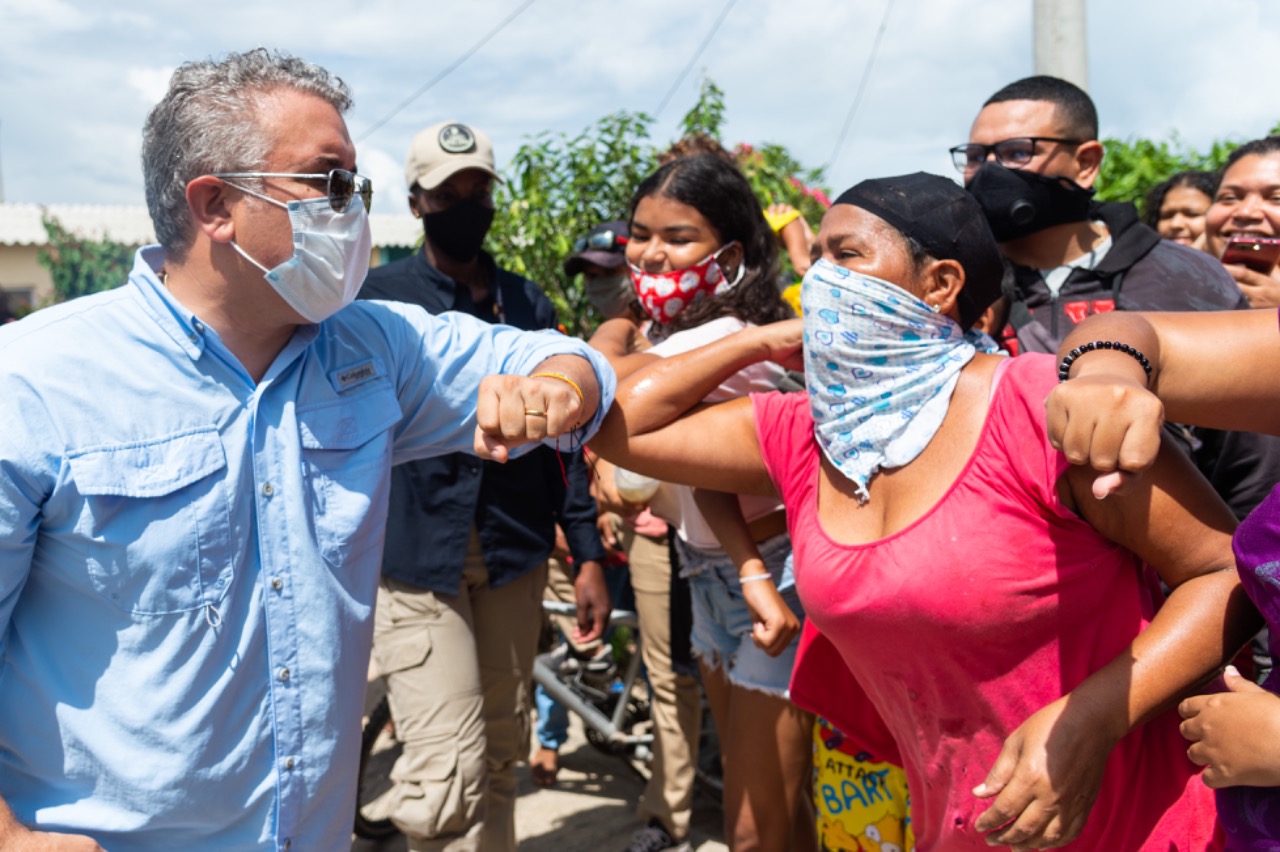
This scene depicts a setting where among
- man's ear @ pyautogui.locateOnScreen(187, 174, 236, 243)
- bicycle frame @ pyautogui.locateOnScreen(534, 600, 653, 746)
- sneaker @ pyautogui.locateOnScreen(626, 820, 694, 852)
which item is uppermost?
man's ear @ pyautogui.locateOnScreen(187, 174, 236, 243)

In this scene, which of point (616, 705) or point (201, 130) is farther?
point (616, 705)

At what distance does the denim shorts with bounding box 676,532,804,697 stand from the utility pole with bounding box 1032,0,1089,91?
3464 mm

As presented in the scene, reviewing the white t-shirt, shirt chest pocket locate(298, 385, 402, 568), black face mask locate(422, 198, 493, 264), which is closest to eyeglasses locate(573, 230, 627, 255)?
black face mask locate(422, 198, 493, 264)

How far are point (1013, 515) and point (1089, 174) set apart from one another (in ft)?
6.10

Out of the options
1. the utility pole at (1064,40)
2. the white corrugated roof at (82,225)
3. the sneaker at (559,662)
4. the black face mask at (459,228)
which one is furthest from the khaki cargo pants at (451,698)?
the white corrugated roof at (82,225)

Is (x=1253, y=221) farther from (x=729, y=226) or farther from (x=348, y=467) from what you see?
(x=348, y=467)

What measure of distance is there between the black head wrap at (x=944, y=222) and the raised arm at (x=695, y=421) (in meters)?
0.39

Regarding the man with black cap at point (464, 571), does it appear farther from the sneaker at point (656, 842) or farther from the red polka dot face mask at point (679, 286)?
the red polka dot face mask at point (679, 286)

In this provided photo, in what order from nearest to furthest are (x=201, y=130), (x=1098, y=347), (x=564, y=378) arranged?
(x=1098, y=347)
(x=201, y=130)
(x=564, y=378)

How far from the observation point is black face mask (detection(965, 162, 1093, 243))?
10.1 feet

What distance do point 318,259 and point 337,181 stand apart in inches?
6.5

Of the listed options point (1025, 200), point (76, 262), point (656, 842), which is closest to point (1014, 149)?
point (1025, 200)

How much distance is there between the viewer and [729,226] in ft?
11.1

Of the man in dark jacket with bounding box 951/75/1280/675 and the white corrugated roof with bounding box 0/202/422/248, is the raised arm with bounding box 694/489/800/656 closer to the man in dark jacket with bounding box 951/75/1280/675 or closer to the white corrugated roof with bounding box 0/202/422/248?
the man in dark jacket with bounding box 951/75/1280/675
